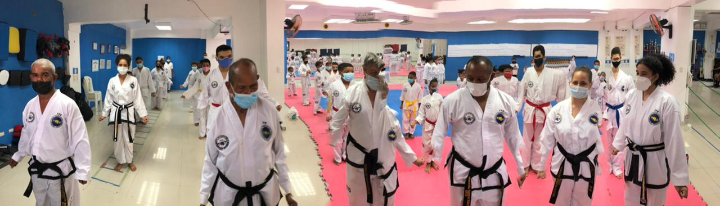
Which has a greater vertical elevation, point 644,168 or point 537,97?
point 537,97

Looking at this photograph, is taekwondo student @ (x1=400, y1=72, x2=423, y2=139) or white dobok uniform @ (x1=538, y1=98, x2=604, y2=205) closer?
white dobok uniform @ (x1=538, y1=98, x2=604, y2=205)

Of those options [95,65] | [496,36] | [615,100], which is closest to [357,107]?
[615,100]

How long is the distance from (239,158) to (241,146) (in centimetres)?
7

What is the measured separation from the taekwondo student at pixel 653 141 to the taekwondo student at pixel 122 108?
5.49 m

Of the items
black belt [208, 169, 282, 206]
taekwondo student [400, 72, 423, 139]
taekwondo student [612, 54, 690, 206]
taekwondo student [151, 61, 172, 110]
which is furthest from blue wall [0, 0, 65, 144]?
taekwondo student [612, 54, 690, 206]

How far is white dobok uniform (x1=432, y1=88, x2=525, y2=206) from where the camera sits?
316cm

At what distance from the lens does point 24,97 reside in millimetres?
8242

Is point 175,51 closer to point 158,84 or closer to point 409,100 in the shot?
point 158,84

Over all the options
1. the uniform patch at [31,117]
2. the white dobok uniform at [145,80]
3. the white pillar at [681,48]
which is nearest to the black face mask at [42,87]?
the uniform patch at [31,117]

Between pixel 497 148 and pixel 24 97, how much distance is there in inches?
334

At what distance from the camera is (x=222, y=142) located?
8.77 feet

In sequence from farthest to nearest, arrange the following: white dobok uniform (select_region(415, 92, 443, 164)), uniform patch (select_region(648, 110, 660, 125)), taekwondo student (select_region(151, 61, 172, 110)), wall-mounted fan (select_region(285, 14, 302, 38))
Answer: taekwondo student (select_region(151, 61, 172, 110)), wall-mounted fan (select_region(285, 14, 302, 38)), white dobok uniform (select_region(415, 92, 443, 164)), uniform patch (select_region(648, 110, 660, 125))

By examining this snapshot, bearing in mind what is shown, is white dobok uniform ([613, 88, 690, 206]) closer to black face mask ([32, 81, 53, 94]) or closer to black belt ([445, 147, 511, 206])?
black belt ([445, 147, 511, 206])

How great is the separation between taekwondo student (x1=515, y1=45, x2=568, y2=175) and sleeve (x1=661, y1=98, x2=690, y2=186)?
7.04 ft
